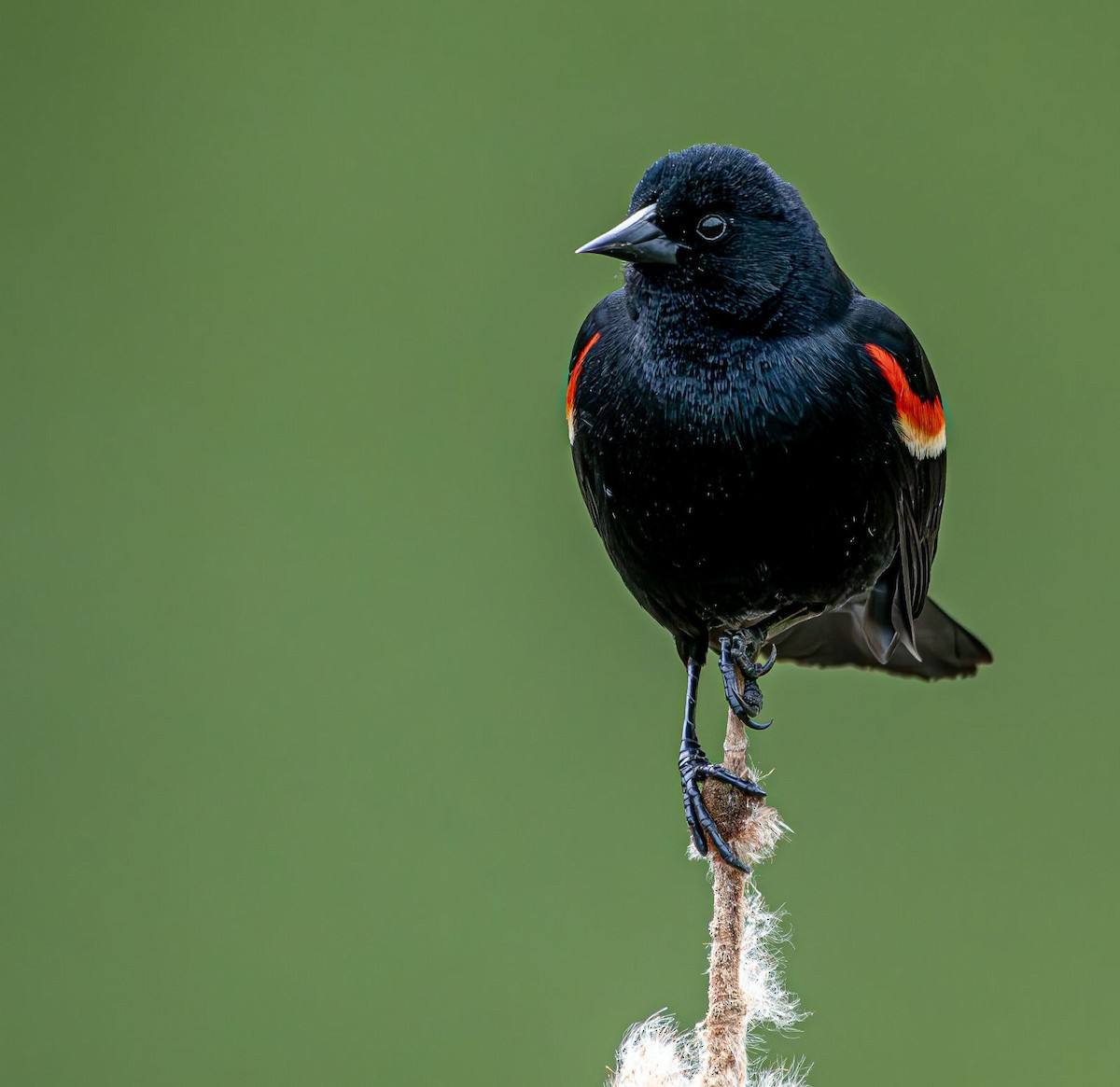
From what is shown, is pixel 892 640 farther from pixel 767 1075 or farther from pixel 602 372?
pixel 767 1075

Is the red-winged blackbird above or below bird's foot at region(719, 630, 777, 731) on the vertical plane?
above

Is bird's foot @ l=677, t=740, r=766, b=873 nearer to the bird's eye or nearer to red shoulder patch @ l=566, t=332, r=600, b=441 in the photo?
red shoulder patch @ l=566, t=332, r=600, b=441

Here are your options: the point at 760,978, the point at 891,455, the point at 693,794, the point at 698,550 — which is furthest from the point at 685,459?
the point at 760,978

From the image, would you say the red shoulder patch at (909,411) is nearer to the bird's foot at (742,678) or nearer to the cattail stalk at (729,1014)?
the bird's foot at (742,678)

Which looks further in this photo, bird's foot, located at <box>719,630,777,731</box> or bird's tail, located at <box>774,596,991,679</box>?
bird's tail, located at <box>774,596,991,679</box>

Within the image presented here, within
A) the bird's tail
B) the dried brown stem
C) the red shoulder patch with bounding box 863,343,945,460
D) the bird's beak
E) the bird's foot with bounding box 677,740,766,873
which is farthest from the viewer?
the bird's tail

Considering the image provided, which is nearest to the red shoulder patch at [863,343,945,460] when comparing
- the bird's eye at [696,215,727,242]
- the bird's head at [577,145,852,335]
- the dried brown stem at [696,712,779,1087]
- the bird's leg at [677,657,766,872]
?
the bird's head at [577,145,852,335]

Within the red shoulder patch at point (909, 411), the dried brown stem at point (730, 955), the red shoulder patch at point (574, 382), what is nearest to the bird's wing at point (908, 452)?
the red shoulder patch at point (909, 411)
